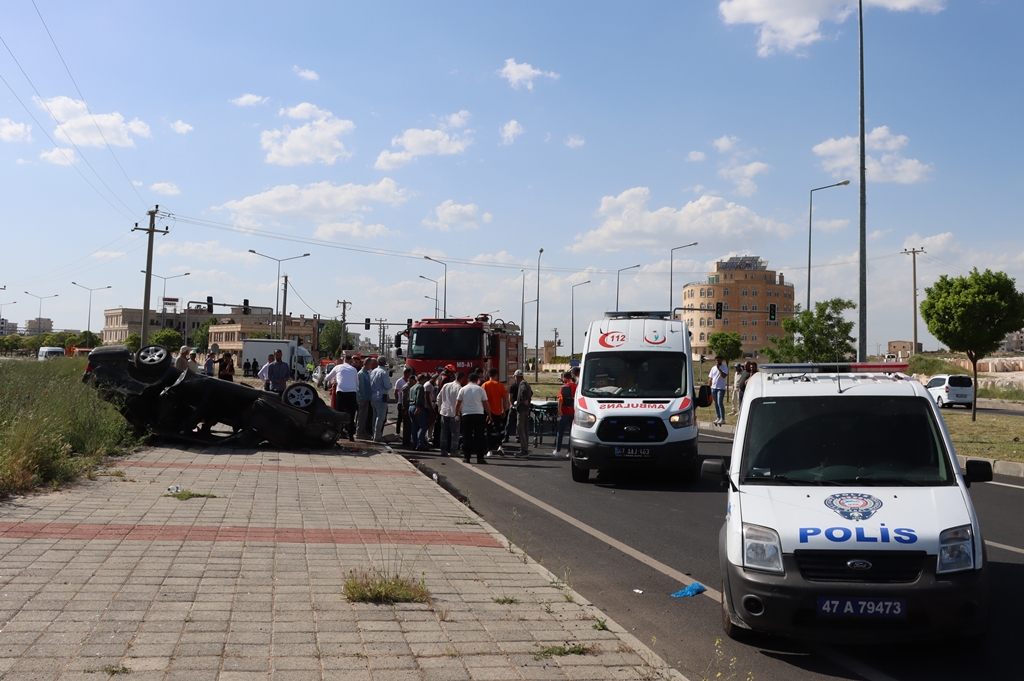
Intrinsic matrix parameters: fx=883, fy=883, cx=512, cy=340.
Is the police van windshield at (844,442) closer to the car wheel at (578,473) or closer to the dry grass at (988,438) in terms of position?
the car wheel at (578,473)

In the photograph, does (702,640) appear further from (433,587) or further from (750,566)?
(433,587)

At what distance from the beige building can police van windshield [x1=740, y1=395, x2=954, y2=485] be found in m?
139

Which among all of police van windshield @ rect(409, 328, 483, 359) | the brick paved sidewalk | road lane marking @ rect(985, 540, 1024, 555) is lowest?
road lane marking @ rect(985, 540, 1024, 555)

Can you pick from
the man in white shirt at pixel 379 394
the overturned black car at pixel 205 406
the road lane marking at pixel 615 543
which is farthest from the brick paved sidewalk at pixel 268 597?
the man in white shirt at pixel 379 394

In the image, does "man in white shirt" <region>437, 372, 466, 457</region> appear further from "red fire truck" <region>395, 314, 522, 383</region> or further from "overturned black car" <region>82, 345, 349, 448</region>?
"red fire truck" <region>395, 314, 522, 383</region>

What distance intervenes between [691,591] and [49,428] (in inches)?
326

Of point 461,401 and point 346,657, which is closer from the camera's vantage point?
point 346,657

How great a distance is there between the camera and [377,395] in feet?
60.4

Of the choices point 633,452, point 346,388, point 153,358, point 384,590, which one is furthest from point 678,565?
point 153,358

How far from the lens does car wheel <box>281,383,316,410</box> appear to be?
15.4m

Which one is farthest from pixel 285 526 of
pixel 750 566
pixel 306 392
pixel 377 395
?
pixel 377 395

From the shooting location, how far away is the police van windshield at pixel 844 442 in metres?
6.00

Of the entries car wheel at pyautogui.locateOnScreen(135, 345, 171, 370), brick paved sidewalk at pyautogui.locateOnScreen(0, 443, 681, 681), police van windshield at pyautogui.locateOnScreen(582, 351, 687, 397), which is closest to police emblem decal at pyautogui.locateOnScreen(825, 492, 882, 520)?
brick paved sidewalk at pyautogui.locateOnScreen(0, 443, 681, 681)

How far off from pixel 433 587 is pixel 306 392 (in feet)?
32.1
